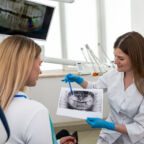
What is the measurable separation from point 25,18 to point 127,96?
1405 millimetres

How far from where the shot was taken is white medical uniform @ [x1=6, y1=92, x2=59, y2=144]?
71cm

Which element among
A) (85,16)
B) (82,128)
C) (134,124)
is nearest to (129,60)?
(134,124)

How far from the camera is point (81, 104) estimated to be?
136 cm

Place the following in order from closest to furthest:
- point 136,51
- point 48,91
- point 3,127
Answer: point 3,127 < point 136,51 < point 48,91

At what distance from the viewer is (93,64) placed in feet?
8.10

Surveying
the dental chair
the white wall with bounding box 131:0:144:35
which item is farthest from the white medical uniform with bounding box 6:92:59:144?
the white wall with bounding box 131:0:144:35

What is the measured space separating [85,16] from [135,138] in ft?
6.82

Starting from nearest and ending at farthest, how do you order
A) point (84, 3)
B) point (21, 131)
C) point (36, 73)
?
point (21, 131), point (36, 73), point (84, 3)

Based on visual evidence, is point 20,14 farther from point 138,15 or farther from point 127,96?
point 127,96

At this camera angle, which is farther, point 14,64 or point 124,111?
point 124,111

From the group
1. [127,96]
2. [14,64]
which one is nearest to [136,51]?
[127,96]

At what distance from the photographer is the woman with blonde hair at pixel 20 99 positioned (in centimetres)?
71

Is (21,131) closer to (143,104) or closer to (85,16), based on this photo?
(143,104)

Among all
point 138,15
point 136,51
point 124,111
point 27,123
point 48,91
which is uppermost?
point 138,15
